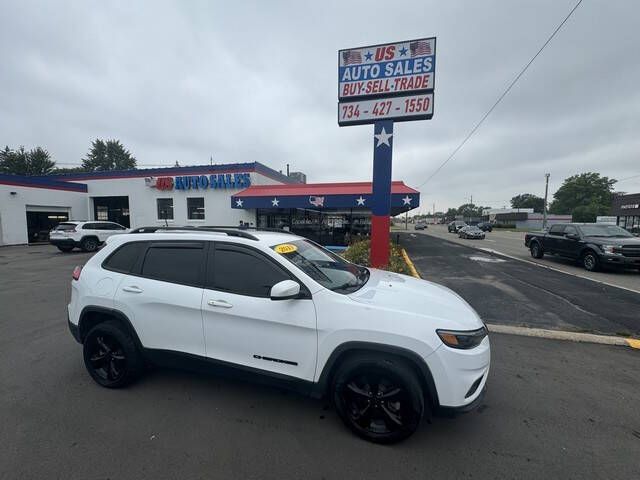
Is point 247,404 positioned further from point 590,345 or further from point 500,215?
point 500,215

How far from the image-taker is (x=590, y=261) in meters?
9.86

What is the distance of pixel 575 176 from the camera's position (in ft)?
274

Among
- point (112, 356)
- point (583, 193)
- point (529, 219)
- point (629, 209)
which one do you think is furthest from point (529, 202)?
point (112, 356)

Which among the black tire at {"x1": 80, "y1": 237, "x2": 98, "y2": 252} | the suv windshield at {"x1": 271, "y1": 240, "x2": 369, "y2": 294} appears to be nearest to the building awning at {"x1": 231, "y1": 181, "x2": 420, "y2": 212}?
the black tire at {"x1": 80, "y1": 237, "x2": 98, "y2": 252}

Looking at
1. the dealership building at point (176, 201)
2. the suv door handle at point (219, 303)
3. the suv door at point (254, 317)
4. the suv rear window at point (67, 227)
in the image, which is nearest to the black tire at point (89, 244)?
the suv rear window at point (67, 227)

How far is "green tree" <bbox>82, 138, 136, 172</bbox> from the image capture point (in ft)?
198

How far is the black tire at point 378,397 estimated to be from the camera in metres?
2.19

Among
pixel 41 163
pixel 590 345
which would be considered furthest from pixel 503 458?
pixel 41 163

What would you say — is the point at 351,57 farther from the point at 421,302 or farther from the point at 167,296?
the point at 167,296

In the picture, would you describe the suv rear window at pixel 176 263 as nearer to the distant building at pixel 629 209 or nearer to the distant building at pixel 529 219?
the distant building at pixel 629 209

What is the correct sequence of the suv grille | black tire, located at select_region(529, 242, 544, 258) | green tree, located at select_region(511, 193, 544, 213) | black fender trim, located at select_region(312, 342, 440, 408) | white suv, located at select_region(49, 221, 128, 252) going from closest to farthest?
black fender trim, located at select_region(312, 342, 440, 408) → the suv grille → black tire, located at select_region(529, 242, 544, 258) → white suv, located at select_region(49, 221, 128, 252) → green tree, located at select_region(511, 193, 544, 213)

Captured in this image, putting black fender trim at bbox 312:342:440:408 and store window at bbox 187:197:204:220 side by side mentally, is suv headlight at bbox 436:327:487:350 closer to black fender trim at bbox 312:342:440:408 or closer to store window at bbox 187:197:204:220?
black fender trim at bbox 312:342:440:408

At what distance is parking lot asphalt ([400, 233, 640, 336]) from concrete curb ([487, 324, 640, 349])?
0.87 ft

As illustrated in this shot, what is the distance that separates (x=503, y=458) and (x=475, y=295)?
5.06 meters
